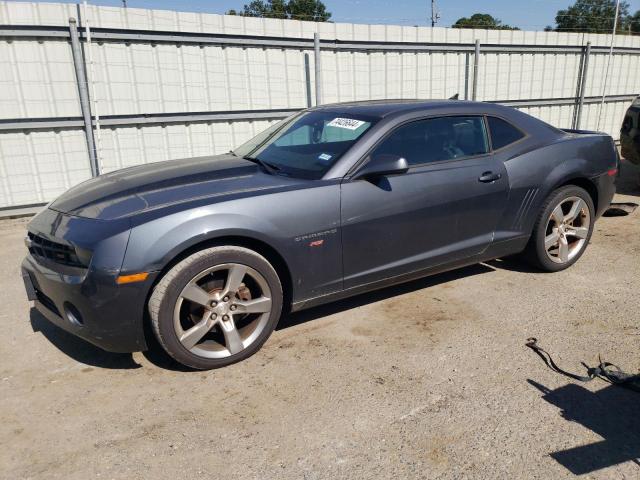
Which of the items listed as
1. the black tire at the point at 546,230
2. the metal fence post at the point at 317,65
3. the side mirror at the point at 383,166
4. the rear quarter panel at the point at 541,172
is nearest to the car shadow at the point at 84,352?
the side mirror at the point at 383,166

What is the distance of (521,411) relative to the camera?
2.68m

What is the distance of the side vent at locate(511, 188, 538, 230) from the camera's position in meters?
4.21

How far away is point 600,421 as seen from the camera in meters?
2.58

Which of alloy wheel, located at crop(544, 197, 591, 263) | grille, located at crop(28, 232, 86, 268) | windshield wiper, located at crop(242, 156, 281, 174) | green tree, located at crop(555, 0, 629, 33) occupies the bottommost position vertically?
alloy wheel, located at crop(544, 197, 591, 263)

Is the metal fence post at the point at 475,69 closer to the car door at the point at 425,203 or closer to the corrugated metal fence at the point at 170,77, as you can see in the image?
the corrugated metal fence at the point at 170,77

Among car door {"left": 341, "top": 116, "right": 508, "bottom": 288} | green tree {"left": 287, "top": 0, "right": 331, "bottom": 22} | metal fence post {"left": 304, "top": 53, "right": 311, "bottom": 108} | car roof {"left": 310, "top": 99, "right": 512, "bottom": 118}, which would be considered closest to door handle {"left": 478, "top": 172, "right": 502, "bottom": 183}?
car door {"left": 341, "top": 116, "right": 508, "bottom": 288}

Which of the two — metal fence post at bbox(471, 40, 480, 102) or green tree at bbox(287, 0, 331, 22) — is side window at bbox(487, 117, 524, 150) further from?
green tree at bbox(287, 0, 331, 22)

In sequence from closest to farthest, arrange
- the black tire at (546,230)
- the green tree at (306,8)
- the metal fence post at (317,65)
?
the black tire at (546,230) → the metal fence post at (317,65) → the green tree at (306,8)

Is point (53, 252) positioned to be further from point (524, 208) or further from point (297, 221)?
point (524, 208)

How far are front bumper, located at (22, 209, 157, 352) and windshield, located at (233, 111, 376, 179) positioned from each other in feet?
4.26

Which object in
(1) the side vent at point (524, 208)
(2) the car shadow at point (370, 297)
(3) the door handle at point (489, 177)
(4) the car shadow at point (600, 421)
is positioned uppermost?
(3) the door handle at point (489, 177)

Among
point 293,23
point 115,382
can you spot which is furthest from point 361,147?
point 293,23

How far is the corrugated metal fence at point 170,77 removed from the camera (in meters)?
6.59

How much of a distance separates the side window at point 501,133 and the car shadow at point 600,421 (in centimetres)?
203
